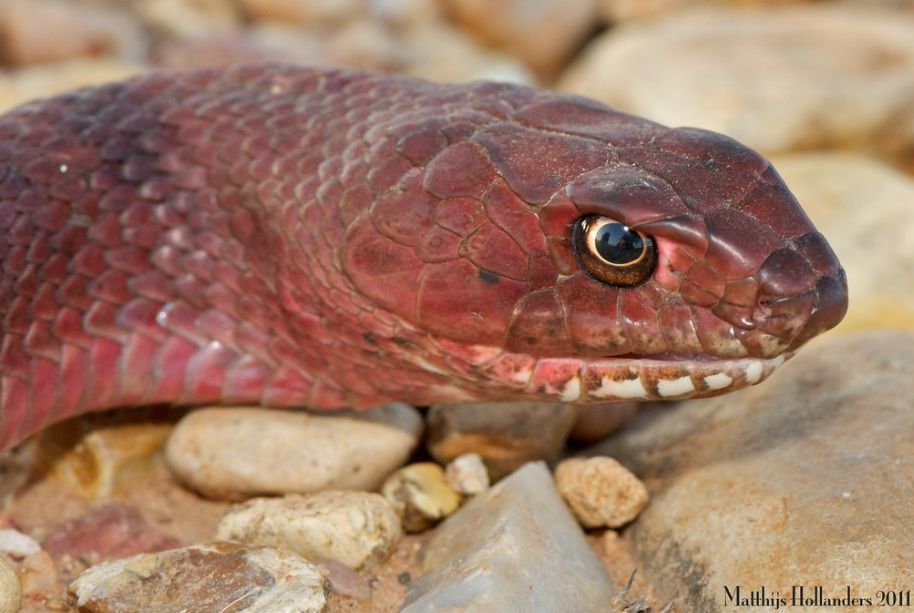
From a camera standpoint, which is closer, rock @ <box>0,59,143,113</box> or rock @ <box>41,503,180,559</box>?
rock @ <box>41,503,180,559</box>

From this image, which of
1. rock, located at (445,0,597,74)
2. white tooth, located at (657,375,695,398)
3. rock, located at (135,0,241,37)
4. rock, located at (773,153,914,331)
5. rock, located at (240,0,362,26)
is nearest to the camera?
white tooth, located at (657,375,695,398)

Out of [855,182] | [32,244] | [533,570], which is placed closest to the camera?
[533,570]

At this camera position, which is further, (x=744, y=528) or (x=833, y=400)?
(x=833, y=400)

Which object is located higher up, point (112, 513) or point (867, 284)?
point (867, 284)

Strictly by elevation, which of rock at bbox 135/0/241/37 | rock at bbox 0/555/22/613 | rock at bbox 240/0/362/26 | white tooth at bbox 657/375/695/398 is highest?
rock at bbox 240/0/362/26

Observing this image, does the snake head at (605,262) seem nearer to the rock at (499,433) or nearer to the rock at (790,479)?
the rock at (790,479)

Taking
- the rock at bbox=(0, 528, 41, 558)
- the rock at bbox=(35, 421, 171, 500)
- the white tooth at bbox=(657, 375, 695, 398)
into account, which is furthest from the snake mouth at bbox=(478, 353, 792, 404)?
the rock at bbox=(0, 528, 41, 558)

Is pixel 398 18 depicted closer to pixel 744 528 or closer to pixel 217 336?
pixel 217 336

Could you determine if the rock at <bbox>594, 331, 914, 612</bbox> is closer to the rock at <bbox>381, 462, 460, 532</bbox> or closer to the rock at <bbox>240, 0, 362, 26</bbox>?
the rock at <bbox>381, 462, 460, 532</bbox>

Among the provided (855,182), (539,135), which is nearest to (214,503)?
(539,135)
